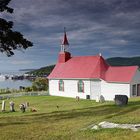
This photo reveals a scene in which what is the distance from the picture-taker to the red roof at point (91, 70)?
5367cm

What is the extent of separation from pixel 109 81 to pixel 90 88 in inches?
169

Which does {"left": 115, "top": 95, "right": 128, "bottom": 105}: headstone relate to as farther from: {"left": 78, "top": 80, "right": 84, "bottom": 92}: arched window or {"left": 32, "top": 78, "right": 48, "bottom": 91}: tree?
{"left": 32, "top": 78, "right": 48, "bottom": 91}: tree

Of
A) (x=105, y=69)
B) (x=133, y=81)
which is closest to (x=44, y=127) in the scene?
(x=133, y=81)

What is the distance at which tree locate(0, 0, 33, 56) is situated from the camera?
87.9 ft

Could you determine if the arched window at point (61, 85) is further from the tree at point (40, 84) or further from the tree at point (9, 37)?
the tree at point (9, 37)

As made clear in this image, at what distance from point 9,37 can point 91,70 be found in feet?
107

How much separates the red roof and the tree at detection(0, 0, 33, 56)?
27256mm

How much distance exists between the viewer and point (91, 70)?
191 ft

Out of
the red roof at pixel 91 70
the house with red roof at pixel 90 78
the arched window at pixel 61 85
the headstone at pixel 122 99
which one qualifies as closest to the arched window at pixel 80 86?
the house with red roof at pixel 90 78

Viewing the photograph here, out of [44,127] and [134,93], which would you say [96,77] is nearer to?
[134,93]

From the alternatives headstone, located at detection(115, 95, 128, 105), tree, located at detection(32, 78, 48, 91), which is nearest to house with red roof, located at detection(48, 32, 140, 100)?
tree, located at detection(32, 78, 48, 91)

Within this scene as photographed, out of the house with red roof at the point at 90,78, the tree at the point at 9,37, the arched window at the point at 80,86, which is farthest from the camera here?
the arched window at the point at 80,86

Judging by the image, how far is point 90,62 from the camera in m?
60.8

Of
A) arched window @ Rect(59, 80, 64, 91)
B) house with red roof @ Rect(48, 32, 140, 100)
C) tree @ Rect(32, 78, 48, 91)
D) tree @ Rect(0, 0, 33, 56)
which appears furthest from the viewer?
tree @ Rect(32, 78, 48, 91)
